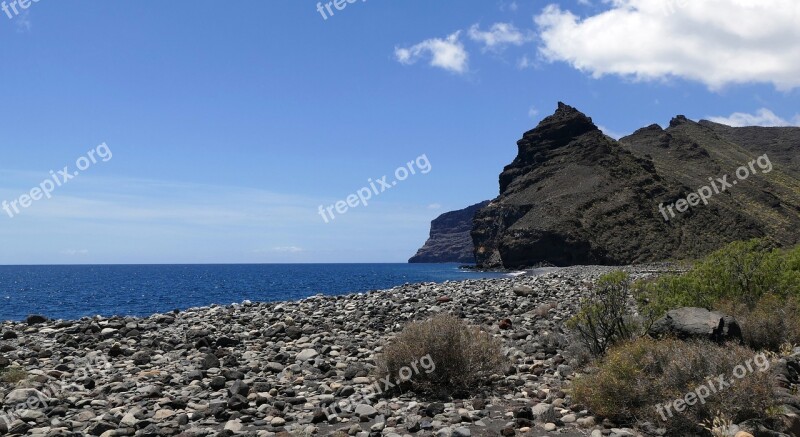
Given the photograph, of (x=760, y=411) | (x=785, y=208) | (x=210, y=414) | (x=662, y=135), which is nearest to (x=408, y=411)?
(x=210, y=414)

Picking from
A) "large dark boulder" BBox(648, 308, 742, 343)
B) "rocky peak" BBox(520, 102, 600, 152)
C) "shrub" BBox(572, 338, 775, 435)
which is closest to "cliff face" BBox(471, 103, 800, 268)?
"rocky peak" BBox(520, 102, 600, 152)

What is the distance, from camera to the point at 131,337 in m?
14.9

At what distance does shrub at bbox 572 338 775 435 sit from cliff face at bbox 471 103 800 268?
91.1 m

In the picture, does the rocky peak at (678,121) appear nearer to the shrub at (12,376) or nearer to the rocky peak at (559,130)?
the rocky peak at (559,130)

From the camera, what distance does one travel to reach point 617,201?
105 meters

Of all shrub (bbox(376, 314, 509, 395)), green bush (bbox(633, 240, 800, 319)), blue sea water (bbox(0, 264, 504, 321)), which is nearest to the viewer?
shrub (bbox(376, 314, 509, 395))

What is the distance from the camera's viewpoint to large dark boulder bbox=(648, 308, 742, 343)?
9070mm

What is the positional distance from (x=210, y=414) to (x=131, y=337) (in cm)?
778

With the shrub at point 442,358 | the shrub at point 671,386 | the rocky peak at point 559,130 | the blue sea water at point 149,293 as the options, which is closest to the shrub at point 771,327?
the shrub at point 671,386

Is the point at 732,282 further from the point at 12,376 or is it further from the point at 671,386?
the point at 12,376

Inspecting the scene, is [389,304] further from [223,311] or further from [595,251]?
[595,251]

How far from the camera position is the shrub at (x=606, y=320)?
1042cm

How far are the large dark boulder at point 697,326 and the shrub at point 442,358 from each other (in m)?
2.75

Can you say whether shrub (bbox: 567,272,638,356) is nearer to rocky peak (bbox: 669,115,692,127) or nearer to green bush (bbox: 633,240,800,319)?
green bush (bbox: 633,240,800,319)
